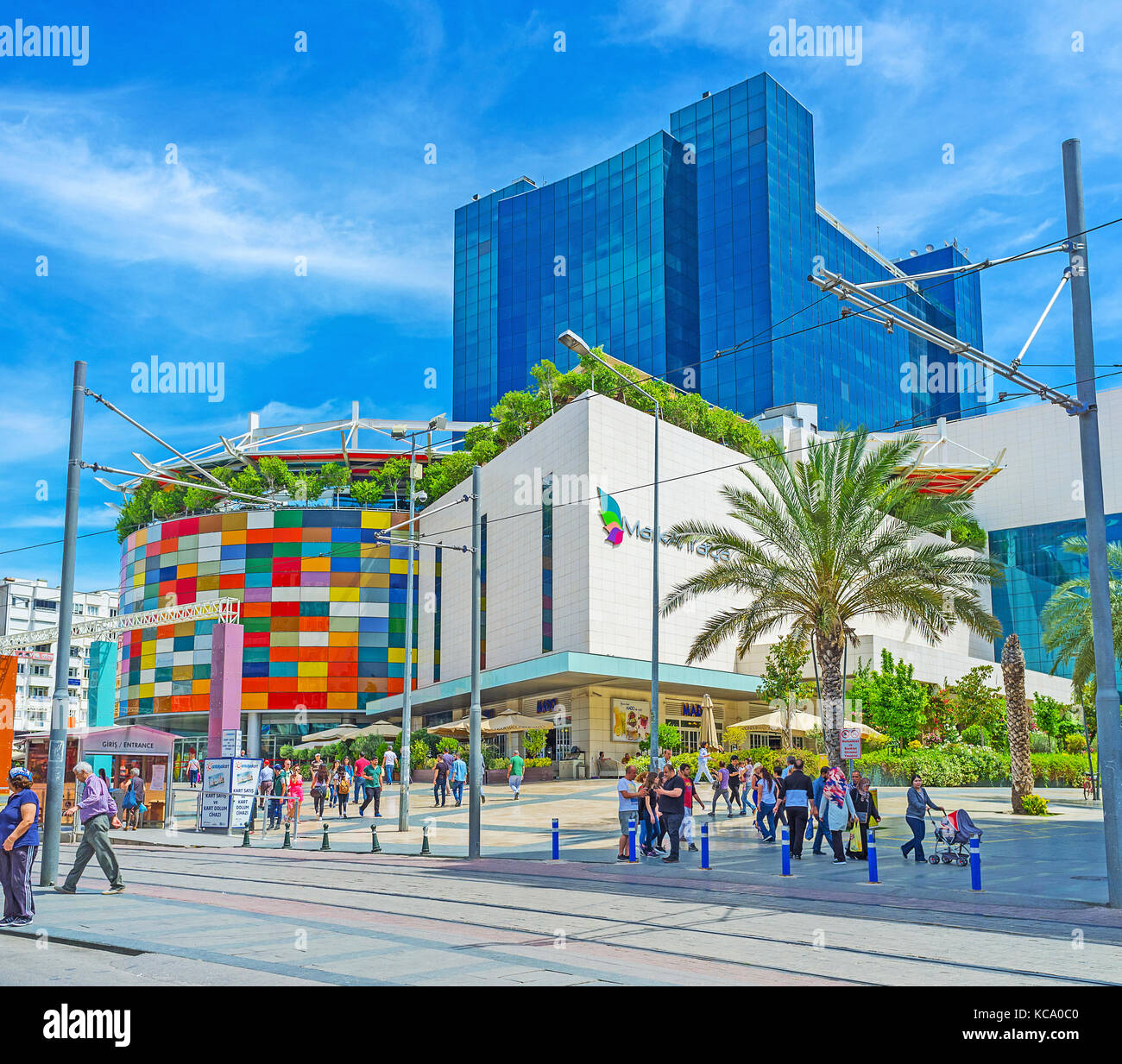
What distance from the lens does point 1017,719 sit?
28.5 m

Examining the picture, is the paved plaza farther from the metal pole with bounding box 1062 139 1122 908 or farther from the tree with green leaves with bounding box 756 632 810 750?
the tree with green leaves with bounding box 756 632 810 750

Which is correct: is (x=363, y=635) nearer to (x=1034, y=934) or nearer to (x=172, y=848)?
(x=172, y=848)

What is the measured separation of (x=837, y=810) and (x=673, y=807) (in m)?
2.98

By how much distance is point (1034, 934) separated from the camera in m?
11.1

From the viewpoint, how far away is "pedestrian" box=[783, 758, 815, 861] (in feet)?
62.2

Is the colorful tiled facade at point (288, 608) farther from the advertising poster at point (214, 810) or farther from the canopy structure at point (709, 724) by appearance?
the advertising poster at point (214, 810)

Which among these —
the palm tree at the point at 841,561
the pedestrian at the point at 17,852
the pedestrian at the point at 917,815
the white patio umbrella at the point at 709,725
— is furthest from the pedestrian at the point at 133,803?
the pedestrian at the point at 917,815

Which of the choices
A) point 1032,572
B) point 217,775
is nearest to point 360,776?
point 217,775

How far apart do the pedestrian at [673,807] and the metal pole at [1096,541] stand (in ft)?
23.9

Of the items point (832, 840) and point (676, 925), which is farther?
point (832, 840)

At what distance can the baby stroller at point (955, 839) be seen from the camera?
1789 cm
